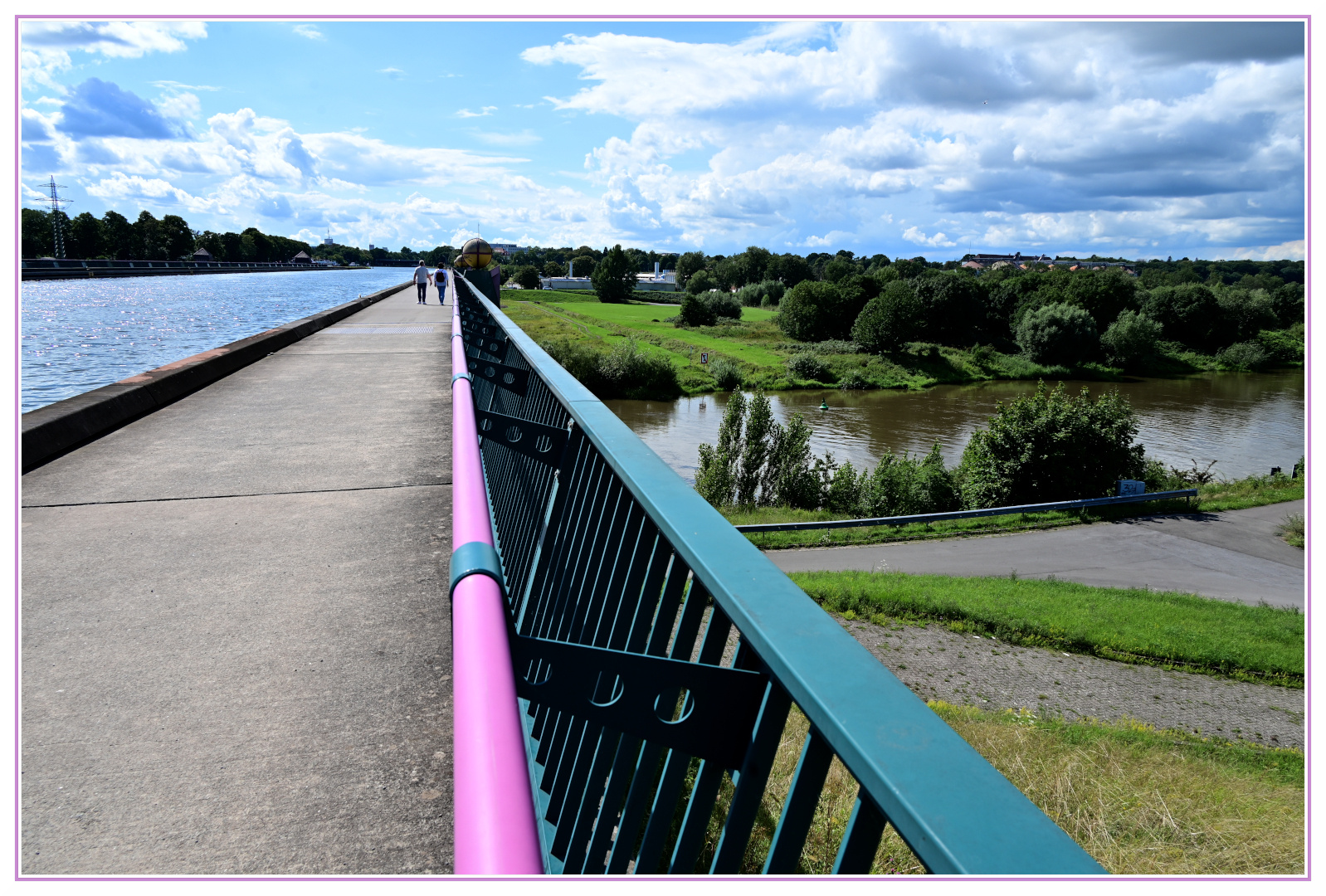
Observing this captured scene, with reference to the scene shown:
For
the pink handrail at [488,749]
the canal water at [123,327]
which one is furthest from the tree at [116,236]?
the pink handrail at [488,749]

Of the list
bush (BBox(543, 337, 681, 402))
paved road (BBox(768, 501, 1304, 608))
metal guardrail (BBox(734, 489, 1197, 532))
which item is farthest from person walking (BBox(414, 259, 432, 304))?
bush (BBox(543, 337, 681, 402))

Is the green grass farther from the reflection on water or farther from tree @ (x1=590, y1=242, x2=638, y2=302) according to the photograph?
tree @ (x1=590, y1=242, x2=638, y2=302)

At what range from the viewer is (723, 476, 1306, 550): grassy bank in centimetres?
2809

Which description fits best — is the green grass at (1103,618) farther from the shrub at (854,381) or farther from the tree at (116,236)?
the tree at (116,236)

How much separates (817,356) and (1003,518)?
41079mm

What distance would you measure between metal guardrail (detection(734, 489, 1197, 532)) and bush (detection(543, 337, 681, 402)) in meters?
31.4

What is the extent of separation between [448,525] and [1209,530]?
3507 centimetres

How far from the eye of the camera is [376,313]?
23.9 m

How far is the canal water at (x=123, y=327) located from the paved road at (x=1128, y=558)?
693 inches

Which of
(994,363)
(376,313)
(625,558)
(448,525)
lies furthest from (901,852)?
(994,363)

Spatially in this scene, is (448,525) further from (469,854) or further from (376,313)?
(376,313)

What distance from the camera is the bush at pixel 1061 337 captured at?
76438mm

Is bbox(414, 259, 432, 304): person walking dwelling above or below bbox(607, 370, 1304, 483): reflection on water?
above

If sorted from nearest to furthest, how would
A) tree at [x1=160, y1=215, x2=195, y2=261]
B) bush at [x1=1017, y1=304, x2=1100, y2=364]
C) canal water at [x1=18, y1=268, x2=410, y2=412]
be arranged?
canal water at [x1=18, y1=268, x2=410, y2=412], bush at [x1=1017, y1=304, x2=1100, y2=364], tree at [x1=160, y1=215, x2=195, y2=261]
